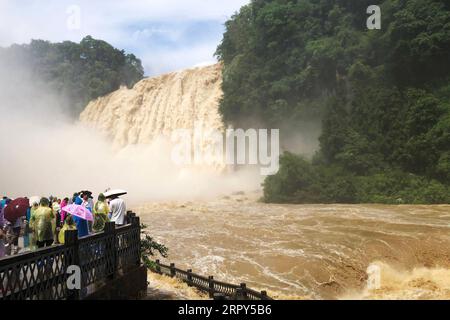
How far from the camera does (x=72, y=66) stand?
2670 inches

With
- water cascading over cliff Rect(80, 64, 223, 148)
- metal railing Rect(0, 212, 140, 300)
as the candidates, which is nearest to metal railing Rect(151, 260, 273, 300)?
metal railing Rect(0, 212, 140, 300)

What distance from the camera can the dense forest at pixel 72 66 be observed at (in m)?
63.3

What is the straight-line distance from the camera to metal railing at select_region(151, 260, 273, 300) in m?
7.88

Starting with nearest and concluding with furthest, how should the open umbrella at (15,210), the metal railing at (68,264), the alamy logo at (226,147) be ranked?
1. the metal railing at (68,264)
2. the open umbrella at (15,210)
3. the alamy logo at (226,147)

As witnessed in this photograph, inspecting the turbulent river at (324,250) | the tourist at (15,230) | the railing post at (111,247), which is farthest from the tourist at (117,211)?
the turbulent river at (324,250)

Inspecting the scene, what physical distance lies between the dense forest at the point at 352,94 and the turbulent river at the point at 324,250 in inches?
215

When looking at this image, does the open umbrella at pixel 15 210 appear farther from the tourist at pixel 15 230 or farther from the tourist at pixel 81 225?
the tourist at pixel 81 225

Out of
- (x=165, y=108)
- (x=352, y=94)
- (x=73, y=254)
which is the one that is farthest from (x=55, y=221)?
(x=165, y=108)

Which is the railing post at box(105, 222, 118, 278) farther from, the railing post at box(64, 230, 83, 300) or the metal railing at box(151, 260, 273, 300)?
the metal railing at box(151, 260, 273, 300)

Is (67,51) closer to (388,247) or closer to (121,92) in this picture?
(121,92)

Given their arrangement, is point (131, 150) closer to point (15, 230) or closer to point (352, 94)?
point (352, 94)

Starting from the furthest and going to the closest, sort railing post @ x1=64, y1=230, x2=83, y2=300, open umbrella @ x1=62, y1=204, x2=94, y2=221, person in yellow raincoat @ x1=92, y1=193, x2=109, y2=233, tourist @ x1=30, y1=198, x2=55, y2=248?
1. person in yellow raincoat @ x1=92, y1=193, x2=109, y2=233
2. open umbrella @ x1=62, y1=204, x2=94, y2=221
3. tourist @ x1=30, y1=198, x2=55, y2=248
4. railing post @ x1=64, y1=230, x2=83, y2=300

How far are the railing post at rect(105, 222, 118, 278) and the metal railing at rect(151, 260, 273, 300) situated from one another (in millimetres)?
1964

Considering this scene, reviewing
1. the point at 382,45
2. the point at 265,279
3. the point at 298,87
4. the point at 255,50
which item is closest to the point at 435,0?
the point at 382,45
